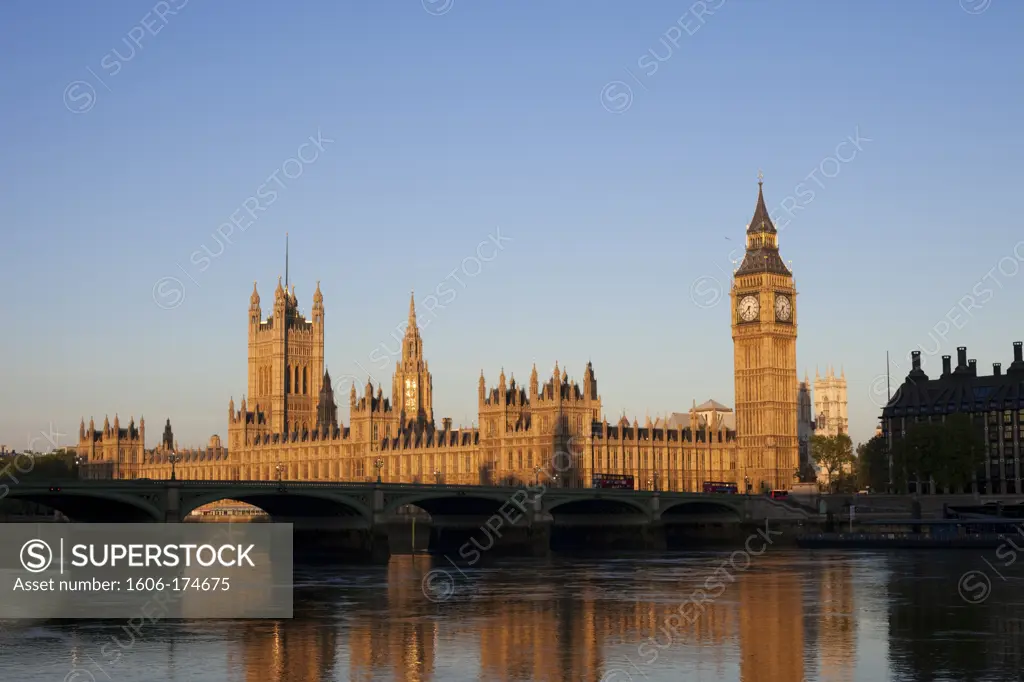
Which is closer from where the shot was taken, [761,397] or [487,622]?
[487,622]

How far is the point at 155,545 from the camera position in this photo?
8538cm

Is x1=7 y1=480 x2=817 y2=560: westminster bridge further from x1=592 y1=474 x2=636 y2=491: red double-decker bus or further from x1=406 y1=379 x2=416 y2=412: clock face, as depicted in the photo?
x1=406 y1=379 x2=416 y2=412: clock face

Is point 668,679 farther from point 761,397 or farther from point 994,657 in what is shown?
point 761,397

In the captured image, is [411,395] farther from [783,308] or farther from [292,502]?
[292,502]

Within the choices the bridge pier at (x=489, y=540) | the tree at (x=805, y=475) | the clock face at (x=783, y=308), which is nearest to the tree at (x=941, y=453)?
the tree at (x=805, y=475)

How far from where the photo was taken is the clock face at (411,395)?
621ft

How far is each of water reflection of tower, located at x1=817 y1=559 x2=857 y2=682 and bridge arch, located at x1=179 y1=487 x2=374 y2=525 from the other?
33062 mm

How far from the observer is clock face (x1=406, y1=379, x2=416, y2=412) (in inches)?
7456

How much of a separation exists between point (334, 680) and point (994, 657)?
1895 centimetres

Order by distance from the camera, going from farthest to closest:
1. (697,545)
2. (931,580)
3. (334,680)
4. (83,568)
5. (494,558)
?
(697,545) < (494,558) < (83,568) < (931,580) < (334,680)

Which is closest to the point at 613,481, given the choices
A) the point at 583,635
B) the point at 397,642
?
the point at 583,635

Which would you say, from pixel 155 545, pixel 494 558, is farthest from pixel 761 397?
pixel 155 545

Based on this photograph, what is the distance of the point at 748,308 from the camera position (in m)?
159

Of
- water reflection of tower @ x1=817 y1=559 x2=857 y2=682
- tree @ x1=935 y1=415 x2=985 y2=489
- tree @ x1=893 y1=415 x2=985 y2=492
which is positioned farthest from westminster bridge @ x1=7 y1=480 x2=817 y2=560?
water reflection of tower @ x1=817 y1=559 x2=857 y2=682
